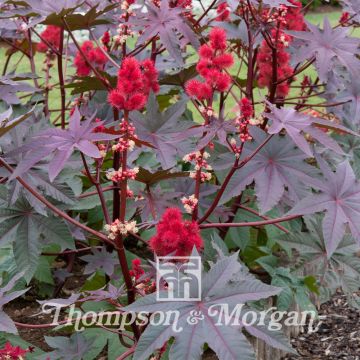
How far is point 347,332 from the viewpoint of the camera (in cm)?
273

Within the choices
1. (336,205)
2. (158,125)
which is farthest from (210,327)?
(158,125)

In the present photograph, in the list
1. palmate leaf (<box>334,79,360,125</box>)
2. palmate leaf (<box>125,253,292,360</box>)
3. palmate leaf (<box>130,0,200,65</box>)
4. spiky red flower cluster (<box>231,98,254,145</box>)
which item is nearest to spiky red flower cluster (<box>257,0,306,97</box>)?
palmate leaf (<box>334,79,360,125</box>)

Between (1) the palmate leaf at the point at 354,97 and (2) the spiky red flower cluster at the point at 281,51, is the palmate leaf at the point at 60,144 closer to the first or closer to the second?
(2) the spiky red flower cluster at the point at 281,51

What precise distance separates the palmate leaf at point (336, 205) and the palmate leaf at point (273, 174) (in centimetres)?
11

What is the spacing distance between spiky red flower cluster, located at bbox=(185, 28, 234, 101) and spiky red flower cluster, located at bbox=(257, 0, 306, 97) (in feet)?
2.21

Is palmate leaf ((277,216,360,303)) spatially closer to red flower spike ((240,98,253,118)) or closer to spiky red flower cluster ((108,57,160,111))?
red flower spike ((240,98,253,118))

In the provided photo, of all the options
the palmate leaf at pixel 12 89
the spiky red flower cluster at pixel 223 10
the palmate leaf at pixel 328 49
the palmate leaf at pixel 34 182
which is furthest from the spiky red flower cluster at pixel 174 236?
the spiky red flower cluster at pixel 223 10

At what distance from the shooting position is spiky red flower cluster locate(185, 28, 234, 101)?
5.38ft

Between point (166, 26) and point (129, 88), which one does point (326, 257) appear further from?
point (129, 88)

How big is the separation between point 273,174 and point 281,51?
839mm

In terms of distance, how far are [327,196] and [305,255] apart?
0.71 metres

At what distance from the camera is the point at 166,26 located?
204 cm

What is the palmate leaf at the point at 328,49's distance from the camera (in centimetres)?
215

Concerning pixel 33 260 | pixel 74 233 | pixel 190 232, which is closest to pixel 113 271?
pixel 74 233
